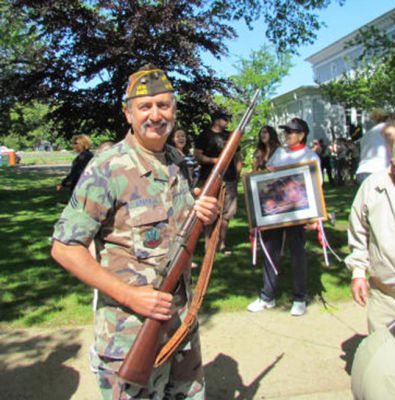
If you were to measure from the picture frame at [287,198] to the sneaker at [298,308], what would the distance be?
0.81 m

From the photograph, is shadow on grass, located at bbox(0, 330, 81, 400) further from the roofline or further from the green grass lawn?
the roofline

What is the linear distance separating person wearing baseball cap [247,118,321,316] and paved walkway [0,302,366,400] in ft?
0.44

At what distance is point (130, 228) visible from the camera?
2.01 meters

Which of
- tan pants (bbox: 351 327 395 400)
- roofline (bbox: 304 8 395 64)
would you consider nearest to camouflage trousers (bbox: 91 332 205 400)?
tan pants (bbox: 351 327 395 400)

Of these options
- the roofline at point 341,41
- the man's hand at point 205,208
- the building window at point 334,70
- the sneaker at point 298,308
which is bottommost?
the sneaker at point 298,308

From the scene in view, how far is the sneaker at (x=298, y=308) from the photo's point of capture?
486 cm

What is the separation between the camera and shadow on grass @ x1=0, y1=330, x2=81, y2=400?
356cm

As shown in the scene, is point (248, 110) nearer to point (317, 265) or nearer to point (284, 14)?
point (317, 265)

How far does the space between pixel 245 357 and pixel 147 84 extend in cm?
273

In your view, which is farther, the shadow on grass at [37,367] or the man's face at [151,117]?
the shadow on grass at [37,367]

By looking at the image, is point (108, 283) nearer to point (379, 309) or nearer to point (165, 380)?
point (165, 380)

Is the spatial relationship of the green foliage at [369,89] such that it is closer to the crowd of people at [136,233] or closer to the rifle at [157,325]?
the crowd of people at [136,233]

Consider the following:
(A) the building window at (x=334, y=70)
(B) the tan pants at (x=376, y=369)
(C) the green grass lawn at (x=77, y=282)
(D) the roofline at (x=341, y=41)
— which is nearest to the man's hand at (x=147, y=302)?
(B) the tan pants at (x=376, y=369)

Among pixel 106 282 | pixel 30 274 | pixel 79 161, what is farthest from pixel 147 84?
pixel 79 161
